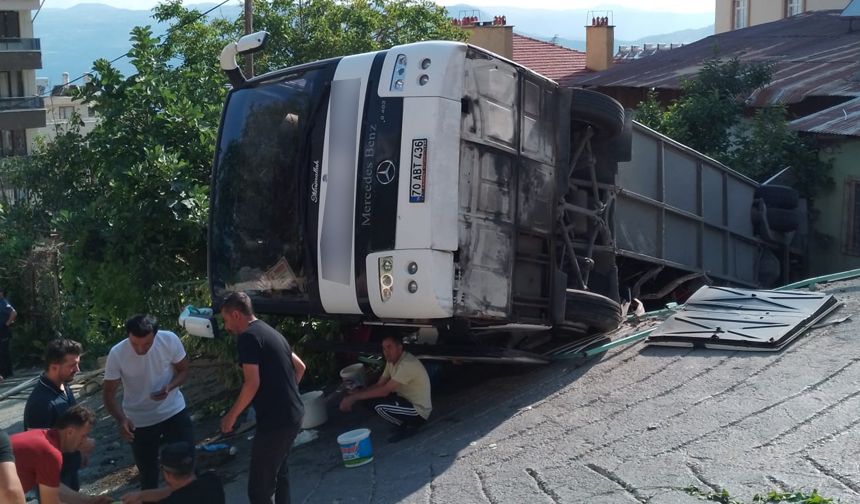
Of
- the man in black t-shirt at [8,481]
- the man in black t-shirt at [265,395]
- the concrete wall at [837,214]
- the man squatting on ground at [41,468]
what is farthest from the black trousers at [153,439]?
the concrete wall at [837,214]

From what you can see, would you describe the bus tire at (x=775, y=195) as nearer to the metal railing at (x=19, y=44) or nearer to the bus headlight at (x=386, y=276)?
the bus headlight at (x=386, y=276)

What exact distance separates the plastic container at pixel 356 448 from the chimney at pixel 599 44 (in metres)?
26.2

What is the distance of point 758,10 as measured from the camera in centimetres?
3769

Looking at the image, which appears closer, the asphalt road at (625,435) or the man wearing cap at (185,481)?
the man wearing cap at (185,481)

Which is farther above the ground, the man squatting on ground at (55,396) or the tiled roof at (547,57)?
the tiled roof at (547,57)

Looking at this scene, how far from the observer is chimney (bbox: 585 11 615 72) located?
105ft

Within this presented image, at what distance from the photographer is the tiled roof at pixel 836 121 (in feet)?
43.4

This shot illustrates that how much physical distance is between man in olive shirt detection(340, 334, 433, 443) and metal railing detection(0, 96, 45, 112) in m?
47.0

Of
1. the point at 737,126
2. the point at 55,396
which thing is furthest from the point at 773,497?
the point at 737,126

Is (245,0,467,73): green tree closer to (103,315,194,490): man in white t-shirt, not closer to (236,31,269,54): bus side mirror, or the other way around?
(236,31,269,54): bus side mirror

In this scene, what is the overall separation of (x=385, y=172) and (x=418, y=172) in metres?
0.26

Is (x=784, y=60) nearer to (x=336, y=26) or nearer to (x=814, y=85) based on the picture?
(x=814, y=85)

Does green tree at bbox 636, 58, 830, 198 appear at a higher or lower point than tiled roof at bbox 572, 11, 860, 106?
lower

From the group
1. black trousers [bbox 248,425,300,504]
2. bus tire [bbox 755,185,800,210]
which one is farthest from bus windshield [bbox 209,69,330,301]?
bus tire [bbox 755,185,800,210]
